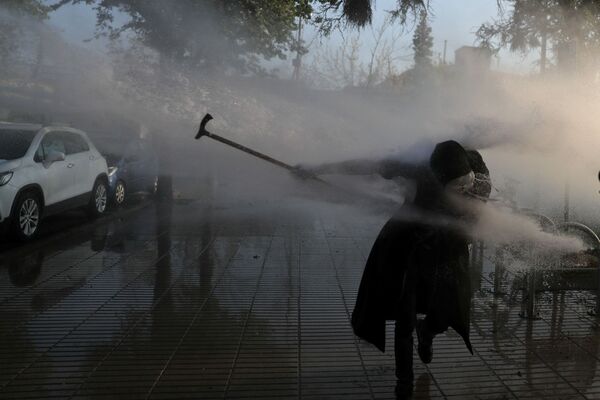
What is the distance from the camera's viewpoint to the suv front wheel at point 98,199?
10344 mm

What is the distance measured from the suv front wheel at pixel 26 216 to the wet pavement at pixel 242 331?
32cm

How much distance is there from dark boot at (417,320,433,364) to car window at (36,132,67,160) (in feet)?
22.4

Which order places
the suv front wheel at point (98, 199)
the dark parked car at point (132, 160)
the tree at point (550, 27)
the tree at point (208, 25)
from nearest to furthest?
the tree at point (550, 27) → the tree at point (208, 25) → the suv front wheel at point (98, 199) → the dark parked car at point (132, 160)

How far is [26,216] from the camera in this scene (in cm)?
794

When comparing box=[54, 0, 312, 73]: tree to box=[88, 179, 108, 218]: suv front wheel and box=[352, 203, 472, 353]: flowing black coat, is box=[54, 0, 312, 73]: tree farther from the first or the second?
box=[352, 203, 472, 353]: flowing black coat

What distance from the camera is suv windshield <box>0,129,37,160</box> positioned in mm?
8133

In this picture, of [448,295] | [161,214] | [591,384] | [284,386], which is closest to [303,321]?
[284,386]

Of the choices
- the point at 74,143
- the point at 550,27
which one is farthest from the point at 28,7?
the point at 550,27

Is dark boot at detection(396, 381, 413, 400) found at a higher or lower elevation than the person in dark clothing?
lower

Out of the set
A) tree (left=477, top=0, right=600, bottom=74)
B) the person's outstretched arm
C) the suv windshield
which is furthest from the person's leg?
the suv windshield

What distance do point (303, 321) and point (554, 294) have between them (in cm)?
257

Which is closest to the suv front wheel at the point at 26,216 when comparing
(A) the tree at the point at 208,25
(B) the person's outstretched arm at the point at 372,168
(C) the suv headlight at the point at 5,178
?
(C) the suv headlight at the point at 5,178

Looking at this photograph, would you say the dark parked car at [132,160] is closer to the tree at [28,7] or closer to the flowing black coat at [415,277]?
the tree at [28,7]

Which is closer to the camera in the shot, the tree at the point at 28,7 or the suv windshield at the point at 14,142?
the suv windshield at the point at 14,142
